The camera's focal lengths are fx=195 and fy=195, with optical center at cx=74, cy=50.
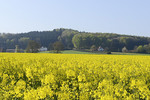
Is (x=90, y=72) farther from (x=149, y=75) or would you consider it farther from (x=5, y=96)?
(x=5, y=96)

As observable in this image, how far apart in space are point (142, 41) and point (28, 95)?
89.9m

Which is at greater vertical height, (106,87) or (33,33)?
(33,33)

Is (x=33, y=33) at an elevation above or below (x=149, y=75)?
above

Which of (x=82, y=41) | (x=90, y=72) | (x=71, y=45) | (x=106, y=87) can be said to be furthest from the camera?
(x=71, y=45)

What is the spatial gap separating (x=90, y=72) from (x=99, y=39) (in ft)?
282

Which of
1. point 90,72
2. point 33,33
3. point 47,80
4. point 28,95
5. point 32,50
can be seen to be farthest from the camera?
point 33,33

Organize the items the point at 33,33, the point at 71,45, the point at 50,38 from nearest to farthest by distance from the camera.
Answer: the point at 71,45 < the point at 50,38 < the point at 33,33

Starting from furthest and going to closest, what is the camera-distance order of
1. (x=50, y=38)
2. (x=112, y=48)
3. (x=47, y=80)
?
(x=50, y=38) < (x=112, y=48) < (x=47, y=80)

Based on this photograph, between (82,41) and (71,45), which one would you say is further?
(71,45)

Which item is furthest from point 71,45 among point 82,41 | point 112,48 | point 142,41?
point 142,41

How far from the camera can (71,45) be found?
102 metres

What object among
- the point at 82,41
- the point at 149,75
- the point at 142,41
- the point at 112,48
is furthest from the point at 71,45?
the point at 149,75

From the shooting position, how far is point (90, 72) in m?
8.84

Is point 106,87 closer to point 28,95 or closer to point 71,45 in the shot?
point 28,95
